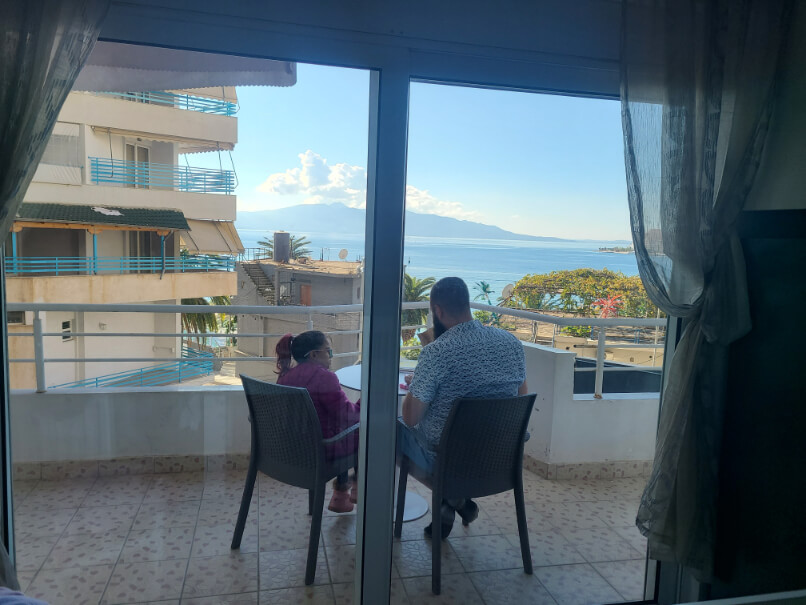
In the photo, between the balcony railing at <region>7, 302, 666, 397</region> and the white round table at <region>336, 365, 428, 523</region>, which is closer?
the balcony railing at <region>7, 302, 666, 397</region>

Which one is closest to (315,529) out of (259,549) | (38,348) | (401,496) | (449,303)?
(259,549)

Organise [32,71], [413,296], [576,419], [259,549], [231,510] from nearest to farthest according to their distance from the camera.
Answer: [32,71]
[413,296]
[259,549]
[231,510]
[576,419]

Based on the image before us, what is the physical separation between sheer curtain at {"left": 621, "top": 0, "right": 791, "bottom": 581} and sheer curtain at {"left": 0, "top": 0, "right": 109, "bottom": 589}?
154cm

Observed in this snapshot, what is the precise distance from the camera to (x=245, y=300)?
1872 millimetres

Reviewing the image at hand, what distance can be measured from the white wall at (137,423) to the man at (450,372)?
0.71 metres

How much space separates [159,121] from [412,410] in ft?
4.16

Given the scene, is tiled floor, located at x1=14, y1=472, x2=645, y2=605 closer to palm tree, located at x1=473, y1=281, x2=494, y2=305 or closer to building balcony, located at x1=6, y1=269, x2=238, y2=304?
building balcony, located at x1=6, y1=269, x2=238, y2=304

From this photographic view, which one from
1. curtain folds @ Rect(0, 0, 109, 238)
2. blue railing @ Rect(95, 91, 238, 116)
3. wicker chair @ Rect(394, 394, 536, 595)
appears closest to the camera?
curtain folds @ Rect(0, 0, 109, 238)

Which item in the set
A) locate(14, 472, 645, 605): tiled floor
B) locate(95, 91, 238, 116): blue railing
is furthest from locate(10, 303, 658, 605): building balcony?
locate(95, 91, 238, 116): blue railing

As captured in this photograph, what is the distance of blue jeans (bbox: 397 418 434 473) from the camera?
1.90 m

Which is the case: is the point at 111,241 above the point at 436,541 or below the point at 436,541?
above

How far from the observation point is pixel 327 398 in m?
2.06

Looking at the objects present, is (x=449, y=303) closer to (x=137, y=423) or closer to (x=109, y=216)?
(x=109, y=216)

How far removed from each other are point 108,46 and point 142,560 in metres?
1.78
